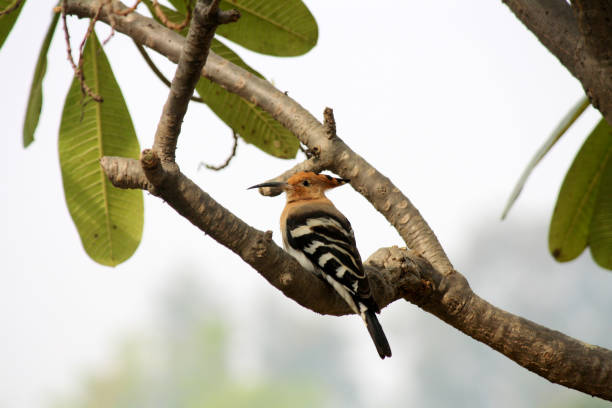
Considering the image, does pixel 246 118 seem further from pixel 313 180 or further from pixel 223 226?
pixel 223 226

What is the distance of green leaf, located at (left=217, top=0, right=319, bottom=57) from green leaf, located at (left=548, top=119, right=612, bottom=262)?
0.93m

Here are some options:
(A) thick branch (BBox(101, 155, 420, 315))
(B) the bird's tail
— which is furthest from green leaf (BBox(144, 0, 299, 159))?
(A) thick branch (BBox(101, 155, 420, 315))

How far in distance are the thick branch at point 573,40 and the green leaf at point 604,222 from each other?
2.33ft

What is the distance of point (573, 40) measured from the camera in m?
1.46

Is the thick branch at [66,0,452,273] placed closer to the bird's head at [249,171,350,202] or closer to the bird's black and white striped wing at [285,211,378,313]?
the bird's black and white striped wing at [285,211,378,313]

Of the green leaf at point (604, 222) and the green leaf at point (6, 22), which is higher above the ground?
the green leaf at point (6, 22)

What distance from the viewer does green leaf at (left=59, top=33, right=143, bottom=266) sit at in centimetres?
207

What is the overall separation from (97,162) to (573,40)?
1.40 metres

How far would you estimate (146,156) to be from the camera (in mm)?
1151

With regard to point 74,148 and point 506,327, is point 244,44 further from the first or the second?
point 506,327

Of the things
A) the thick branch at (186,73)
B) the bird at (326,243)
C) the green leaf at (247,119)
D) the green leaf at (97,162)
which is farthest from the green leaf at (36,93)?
the thick branch at (186,73)

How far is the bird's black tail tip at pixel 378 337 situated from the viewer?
5.55 feet

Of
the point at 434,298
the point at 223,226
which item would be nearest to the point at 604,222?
the point at 434,298

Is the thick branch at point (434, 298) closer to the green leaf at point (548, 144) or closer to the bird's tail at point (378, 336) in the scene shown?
the bird's tail at point (378, 336)
